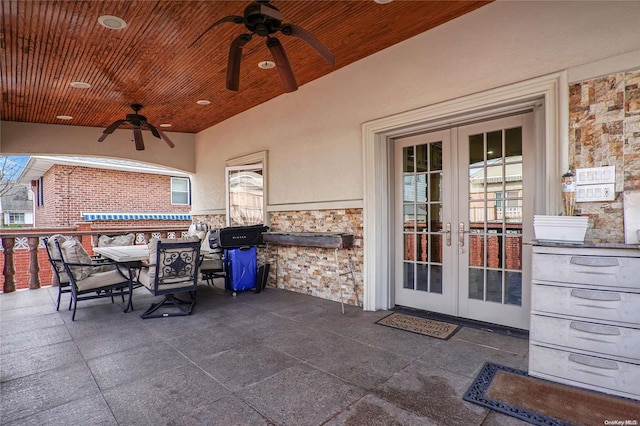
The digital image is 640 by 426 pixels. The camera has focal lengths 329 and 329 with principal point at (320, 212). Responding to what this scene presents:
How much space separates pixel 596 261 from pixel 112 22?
446 cm

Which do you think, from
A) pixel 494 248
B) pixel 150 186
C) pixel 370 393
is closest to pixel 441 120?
pixel 494 248

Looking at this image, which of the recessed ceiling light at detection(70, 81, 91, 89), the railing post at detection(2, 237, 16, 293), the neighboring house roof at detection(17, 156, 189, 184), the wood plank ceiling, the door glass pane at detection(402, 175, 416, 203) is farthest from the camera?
the neighboring house roof at detection(17, 156, 189, 184)

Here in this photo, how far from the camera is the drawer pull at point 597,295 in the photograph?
2125 millimetres

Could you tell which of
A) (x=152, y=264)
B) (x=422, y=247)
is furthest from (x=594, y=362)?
(x=152, y=264)

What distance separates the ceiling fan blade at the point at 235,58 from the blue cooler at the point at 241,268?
2779 millimetres

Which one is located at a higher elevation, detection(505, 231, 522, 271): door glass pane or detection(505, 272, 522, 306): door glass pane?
detection(505, 231, 522, 271): door glass pane

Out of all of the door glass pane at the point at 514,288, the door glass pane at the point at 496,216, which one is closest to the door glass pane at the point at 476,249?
the door glass pane at the point at 496,216

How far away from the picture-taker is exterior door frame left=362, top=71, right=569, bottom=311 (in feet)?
9.23

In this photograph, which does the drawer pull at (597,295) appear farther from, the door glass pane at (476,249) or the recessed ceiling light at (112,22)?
the recessed ceiling light at (112,22)

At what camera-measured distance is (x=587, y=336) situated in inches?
86.4

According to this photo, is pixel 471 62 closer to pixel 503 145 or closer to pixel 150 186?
pixel 503 145

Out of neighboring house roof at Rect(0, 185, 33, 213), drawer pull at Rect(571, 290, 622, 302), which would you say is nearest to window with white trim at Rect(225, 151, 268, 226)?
drawer pull at Rect(571, 290, 622, 302)

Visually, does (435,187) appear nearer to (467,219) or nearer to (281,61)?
(467,219)

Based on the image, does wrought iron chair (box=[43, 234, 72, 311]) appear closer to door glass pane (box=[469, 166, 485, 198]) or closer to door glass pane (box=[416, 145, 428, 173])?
door glass pane (box=[416, 145, 428, 173])
